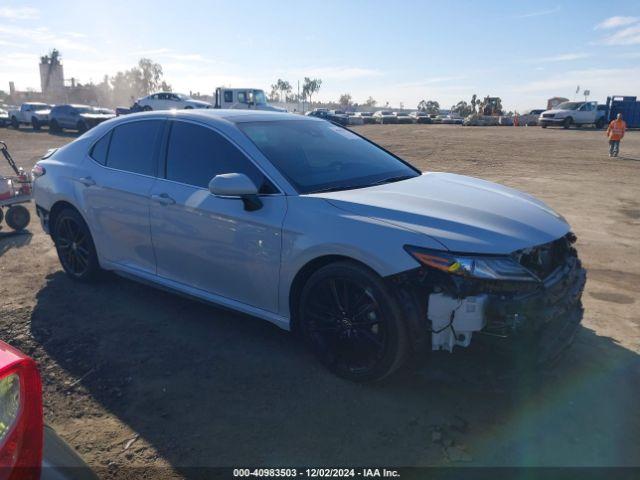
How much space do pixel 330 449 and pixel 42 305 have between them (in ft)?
10.5

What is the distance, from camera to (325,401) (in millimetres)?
3123

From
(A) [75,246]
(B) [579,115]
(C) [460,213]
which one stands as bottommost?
(A) [75,246]

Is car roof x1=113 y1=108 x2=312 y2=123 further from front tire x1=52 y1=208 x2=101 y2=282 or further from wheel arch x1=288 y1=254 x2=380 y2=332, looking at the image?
wheel arch x1=288 y1=254 x2=380 y2=332

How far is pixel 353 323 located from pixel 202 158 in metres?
1.75

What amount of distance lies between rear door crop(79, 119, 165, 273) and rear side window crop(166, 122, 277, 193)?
0.73 feet

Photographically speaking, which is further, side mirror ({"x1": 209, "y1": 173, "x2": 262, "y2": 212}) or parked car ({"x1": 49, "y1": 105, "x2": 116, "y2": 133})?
parked car ({"x1": 49, "y1": 105, "x2": 116, "y2": 133})

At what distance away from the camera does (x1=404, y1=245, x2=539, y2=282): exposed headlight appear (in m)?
2.81

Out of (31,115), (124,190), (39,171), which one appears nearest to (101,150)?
(124,190)

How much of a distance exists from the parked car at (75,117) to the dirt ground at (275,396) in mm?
24479

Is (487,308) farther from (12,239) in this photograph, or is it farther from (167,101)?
(167,101)

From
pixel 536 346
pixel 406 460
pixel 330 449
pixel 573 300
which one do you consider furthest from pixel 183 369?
pixel 573 300

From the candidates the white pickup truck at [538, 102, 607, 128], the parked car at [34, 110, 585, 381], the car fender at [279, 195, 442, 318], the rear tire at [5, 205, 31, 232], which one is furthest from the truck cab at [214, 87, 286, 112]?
the car fender at [279, 195, 442, 318]

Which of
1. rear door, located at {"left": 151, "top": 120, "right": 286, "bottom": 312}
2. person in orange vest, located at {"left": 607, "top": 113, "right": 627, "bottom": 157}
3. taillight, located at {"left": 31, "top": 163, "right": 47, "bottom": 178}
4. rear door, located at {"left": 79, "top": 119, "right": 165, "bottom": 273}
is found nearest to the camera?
rear door, located at {"left": 151, "top": 120, "right": 286, "bottom": 312}

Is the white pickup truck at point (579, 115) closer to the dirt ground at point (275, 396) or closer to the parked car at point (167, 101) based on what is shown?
the parked car at point (167, 101)
